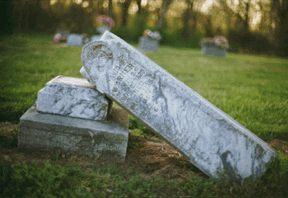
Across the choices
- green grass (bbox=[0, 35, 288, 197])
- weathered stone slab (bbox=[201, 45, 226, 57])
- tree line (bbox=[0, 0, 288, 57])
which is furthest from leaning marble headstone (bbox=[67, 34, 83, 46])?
weathered stone slab (bbox=[201, 45, 226, 57])

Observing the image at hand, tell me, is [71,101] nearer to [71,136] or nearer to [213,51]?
[71,136]

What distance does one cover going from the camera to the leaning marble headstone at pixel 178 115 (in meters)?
1.87

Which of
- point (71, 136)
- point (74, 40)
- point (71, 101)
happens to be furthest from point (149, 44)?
point (71, 136)

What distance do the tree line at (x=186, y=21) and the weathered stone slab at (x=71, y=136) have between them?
1624 cm

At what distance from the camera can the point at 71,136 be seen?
2078 millimetres

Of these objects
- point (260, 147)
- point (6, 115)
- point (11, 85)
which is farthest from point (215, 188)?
point (11, 85)

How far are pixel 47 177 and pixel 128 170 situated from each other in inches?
27.2

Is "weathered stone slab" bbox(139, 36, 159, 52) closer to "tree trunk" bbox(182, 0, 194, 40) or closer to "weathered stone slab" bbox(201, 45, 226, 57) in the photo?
"weathered stone slab" bbox(201, 45, 226, 57)

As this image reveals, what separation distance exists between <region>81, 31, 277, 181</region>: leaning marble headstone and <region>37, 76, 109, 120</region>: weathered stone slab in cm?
23

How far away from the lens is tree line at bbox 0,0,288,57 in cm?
1712

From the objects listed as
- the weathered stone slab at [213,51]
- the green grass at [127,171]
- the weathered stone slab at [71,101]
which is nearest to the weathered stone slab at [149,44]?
the weathered stone slab at [213,51]

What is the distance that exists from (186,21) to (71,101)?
21.8 meters

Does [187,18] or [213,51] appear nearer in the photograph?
[213,51]

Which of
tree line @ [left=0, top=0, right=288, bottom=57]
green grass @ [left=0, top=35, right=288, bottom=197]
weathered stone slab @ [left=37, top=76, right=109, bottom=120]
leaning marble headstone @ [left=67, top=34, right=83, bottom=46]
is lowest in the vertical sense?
green grass @ [left=0, top=35, right=288, bottom=197]
